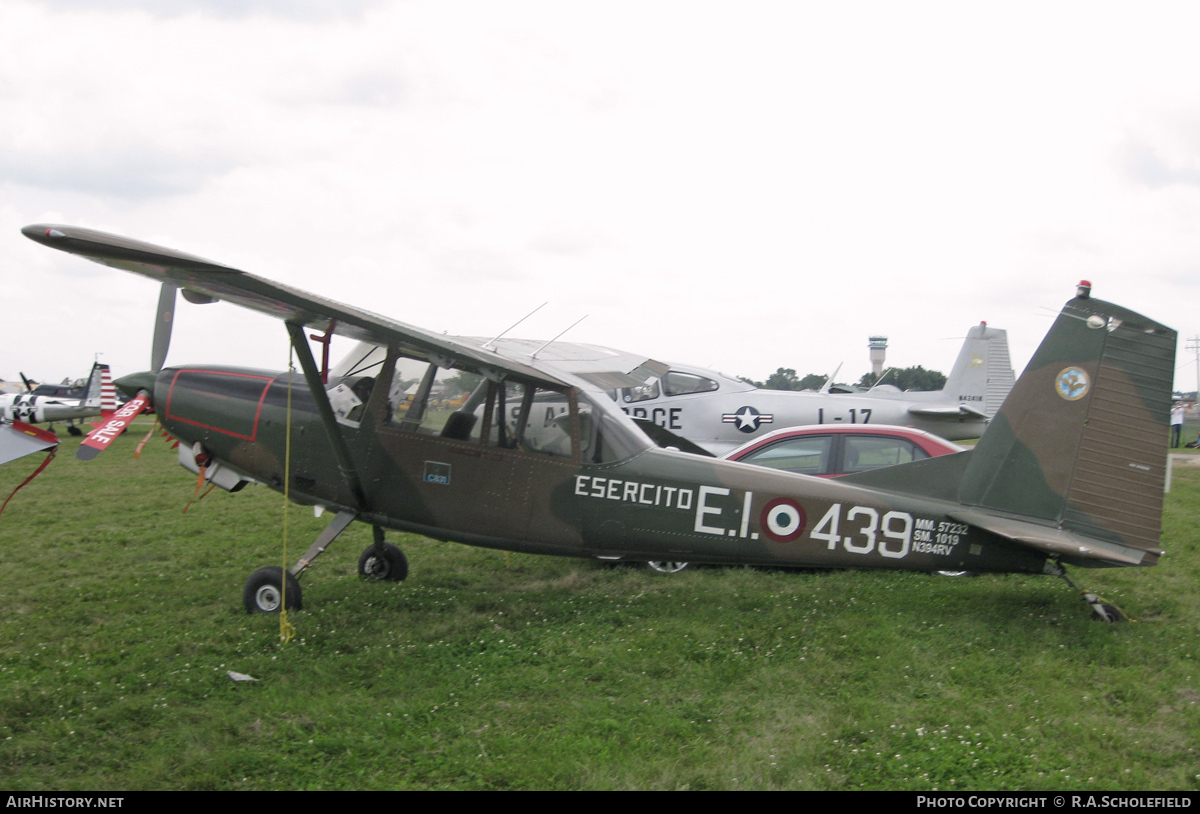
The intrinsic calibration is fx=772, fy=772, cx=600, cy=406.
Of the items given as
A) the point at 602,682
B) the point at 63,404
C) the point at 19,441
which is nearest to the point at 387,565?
the point at 602,682

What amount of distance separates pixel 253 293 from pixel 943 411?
14528 millimetres

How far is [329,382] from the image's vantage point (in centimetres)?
657

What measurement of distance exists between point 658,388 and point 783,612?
806cm

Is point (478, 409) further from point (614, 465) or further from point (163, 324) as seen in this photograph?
point (163, 324)

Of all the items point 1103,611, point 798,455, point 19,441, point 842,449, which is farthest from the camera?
point 798,455

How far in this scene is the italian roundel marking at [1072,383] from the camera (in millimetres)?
5480

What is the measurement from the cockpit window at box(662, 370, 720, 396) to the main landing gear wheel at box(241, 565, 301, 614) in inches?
338

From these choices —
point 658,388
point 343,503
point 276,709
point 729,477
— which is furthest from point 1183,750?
point 658,388

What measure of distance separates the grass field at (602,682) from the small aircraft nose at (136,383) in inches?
72.1

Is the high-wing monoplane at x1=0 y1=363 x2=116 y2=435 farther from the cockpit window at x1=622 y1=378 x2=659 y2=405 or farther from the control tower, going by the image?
the control tower

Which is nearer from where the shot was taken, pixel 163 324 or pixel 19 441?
pixel 19 441

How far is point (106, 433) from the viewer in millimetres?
6098

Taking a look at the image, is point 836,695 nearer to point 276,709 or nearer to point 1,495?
point 276,709

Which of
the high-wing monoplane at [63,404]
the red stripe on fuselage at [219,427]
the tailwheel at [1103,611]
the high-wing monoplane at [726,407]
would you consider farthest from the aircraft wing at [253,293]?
the high-wing monoplane at [63,404]
